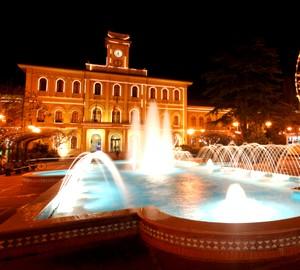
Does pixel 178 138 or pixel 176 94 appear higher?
pixel 176 94

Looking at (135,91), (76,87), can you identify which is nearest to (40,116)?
(76,87)

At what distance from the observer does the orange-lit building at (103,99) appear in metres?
35.4

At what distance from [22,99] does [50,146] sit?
10.6m

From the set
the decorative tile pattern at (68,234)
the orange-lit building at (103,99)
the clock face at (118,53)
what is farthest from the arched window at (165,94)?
the decorative tile pattern at (68,234)

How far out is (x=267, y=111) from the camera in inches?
1003

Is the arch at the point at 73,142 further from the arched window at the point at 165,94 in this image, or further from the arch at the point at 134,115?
the arched window at the point at 165,94

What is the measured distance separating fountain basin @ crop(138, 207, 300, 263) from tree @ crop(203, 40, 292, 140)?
2282cm

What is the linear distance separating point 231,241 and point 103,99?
118 ft

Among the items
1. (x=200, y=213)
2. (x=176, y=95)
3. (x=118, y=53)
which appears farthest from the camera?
(x=176, y=95)

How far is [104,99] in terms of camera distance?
1506 inches

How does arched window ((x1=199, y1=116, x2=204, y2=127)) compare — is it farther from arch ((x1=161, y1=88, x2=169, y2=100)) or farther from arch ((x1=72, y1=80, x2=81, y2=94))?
arch ((x1=72, y1=80, x2=81, y2=94))

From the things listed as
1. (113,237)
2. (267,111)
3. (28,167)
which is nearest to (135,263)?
(113,237)

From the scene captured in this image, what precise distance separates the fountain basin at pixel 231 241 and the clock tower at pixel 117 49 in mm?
38453

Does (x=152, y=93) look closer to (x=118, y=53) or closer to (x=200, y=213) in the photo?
(x=118, y=53)
